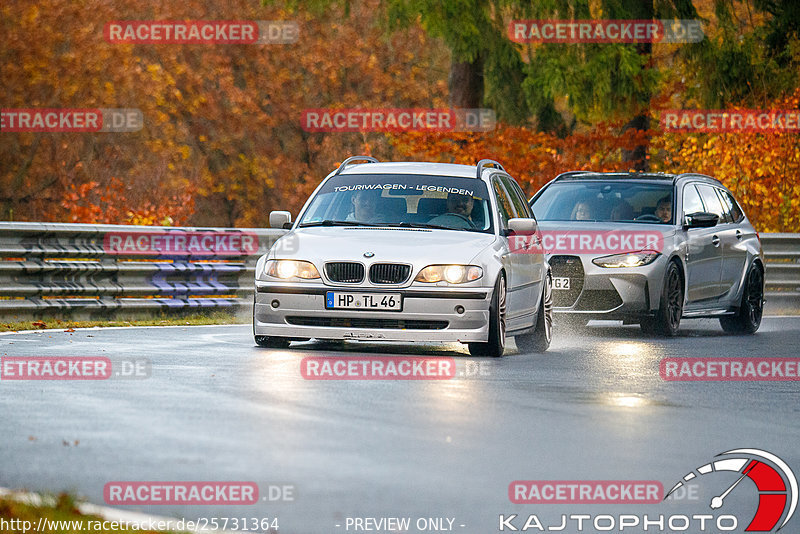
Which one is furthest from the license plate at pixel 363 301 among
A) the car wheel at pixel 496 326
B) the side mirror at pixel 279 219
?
the side mirror at pixel 279 219

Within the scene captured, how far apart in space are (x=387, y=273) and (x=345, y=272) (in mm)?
360

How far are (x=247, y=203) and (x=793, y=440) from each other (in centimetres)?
4644

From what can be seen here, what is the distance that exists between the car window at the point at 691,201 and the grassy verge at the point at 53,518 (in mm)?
12735

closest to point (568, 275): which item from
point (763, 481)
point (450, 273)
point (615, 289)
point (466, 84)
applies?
point (615, 289)

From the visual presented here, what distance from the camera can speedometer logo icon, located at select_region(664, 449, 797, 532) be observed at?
698 cm

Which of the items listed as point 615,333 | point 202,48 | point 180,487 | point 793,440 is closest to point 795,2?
point 615,333

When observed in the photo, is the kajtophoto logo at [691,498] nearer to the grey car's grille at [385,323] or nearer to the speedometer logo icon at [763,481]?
the speedometer logo icon at [763,481]

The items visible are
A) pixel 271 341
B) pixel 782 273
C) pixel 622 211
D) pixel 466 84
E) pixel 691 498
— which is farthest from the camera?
pixel 466 84

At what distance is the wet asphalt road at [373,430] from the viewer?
718cm

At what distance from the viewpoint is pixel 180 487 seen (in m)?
7.14

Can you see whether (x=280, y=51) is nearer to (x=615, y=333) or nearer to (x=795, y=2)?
(x=795, y=2)

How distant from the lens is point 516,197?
642 inches

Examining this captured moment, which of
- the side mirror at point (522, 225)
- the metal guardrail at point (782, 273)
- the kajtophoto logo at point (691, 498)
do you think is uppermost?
the side mirror at point (522, 225)

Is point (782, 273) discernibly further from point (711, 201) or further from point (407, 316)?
point (407, 316)
